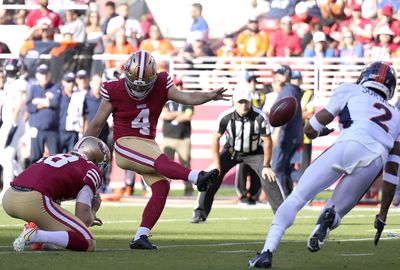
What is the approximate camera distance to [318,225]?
9008 mm

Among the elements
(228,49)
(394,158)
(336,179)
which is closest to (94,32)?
(228,49)

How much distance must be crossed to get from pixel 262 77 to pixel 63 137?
13.6 ft

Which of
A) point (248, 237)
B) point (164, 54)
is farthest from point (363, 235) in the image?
point (164, 54)

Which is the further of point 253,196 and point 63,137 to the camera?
point 63,137

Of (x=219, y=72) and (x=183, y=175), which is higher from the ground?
(x=183, y=175)

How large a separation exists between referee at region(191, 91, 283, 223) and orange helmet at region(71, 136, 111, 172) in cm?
423

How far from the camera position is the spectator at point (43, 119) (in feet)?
65.1

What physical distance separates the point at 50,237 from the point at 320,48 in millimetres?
13196

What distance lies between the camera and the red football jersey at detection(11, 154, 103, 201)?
9.99 m

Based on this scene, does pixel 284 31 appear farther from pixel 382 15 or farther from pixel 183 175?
pixel 183 175

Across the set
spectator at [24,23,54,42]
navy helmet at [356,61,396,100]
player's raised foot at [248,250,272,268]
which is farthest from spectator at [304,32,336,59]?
player's raised foot at [248,250,272,268]

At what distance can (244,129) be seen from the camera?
1514cm

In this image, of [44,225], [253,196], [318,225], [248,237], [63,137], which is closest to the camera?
[318,225]

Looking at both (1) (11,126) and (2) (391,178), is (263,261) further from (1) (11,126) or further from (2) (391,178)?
(1) (11,126)
